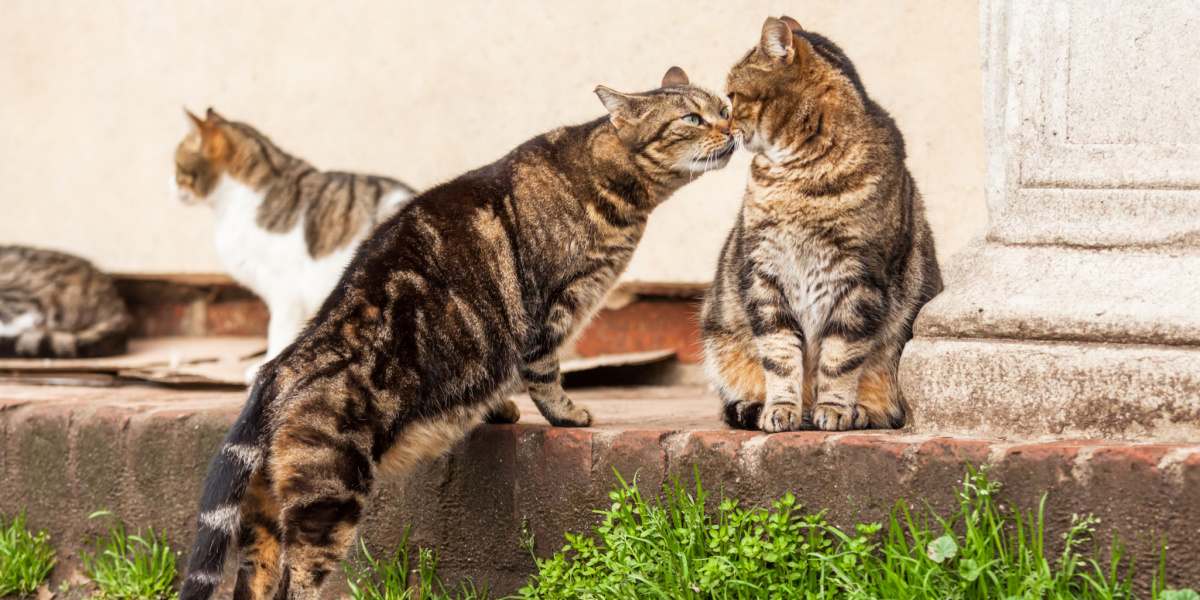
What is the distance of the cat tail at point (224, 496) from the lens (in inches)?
116

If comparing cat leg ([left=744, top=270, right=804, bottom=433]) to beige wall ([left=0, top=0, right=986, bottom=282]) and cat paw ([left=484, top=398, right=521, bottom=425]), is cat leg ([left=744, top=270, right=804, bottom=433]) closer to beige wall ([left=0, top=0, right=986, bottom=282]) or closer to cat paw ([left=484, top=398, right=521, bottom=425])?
cat paw ([left=484, top=398, right=521, bottom=425])

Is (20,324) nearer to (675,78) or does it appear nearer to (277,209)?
(277,209)

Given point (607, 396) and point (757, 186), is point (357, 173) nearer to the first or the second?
point (607, 396)

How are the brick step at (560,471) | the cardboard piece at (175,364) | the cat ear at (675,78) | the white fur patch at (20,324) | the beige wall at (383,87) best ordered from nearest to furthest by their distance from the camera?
the brick step at (560,471)
the cat ear at (675,78)
the beige wall at (383,87)
the cardboard piece at (175,364)
the white fur patch at (20,324)

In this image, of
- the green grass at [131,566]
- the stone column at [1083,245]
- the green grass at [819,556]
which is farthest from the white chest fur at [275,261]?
the stone column at [1083,245]

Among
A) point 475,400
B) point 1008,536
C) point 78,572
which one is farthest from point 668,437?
point 78,572

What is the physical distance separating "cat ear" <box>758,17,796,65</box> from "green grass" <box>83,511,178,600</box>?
2.33 m

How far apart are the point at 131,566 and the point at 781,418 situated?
6.93 feet

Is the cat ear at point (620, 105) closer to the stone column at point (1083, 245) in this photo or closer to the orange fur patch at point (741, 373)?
the orange fur patch at point (741, 373)

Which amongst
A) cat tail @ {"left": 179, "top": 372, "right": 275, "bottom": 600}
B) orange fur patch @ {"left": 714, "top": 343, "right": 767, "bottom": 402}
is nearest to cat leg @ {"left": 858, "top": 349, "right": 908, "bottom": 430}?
orange fur patch @ {"left": 714, "top": 343, "right": 767, "bottom": 402}

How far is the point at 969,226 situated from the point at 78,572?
10.4ft

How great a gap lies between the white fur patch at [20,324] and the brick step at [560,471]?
96 centimetres

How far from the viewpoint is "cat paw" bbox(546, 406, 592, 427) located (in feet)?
11.4

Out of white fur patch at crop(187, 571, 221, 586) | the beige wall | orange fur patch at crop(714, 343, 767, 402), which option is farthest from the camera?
the beige wall
